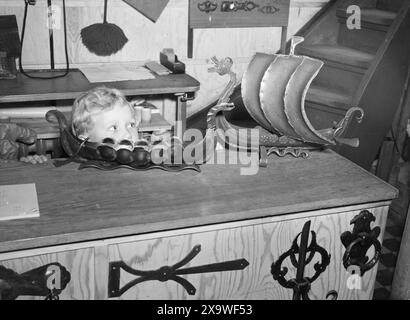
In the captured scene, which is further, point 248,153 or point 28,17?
point 28,17

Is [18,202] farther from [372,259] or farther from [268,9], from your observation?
[268,9]

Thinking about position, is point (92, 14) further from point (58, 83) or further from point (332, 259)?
point (332, 259)

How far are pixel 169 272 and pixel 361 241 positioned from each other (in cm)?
69

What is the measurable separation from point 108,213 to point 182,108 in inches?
82.6

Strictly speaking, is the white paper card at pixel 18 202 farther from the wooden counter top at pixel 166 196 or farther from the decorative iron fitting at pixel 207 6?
the decorative iron fitting at pixel 207 6

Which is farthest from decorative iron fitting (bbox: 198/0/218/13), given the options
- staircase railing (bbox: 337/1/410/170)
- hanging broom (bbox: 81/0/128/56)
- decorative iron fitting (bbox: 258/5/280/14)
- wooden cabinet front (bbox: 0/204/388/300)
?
wooden cabinet front (bbox: 0/204/388/300)

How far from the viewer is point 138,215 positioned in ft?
5.33

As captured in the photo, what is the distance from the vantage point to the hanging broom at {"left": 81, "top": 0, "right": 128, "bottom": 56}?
3768 mm

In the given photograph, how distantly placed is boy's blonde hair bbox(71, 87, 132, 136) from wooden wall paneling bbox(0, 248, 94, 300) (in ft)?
1.61

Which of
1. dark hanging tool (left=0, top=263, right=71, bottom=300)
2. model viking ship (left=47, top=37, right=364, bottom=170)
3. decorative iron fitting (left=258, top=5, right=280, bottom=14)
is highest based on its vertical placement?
decorative iron fitting (left=258, top=5, right=280, bottom=14)

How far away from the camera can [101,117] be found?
1853mm

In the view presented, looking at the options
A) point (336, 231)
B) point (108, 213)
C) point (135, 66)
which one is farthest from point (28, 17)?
point (336, 231)

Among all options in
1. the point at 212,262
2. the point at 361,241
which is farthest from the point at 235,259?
the point at 361,241

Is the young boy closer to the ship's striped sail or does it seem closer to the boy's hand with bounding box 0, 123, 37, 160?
the boy's hand with bounding box 0, 123, 37, 160
